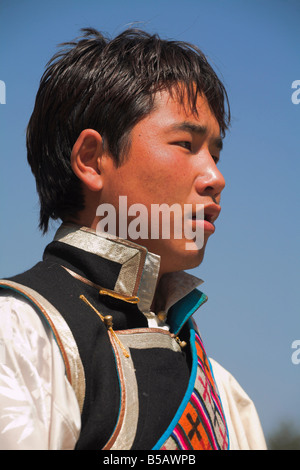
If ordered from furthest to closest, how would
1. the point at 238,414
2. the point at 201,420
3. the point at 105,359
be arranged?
the point at 238,414 → the point at 201,420 → the point at 105,359

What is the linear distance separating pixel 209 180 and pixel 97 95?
0.61 metres

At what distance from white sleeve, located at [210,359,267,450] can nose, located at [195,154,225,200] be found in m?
0.96

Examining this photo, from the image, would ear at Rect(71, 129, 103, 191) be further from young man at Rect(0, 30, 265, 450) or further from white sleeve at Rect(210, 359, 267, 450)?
white sleeve at Rect(210, 359, 267, 450)

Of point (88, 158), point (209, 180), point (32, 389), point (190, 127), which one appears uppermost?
point (190, 127)

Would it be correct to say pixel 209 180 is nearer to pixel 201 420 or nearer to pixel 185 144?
pixel 185 144

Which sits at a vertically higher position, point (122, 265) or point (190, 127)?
point (190, 127)

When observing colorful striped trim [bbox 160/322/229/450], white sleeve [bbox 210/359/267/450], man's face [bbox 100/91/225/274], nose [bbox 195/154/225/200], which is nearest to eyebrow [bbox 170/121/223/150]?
man's face [bbox 100/91/225/274]

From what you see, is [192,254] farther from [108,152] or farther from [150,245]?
[108,152]

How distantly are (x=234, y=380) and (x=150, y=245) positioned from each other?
3.15 feet

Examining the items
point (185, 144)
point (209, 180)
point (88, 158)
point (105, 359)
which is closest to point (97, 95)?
point (88, 158)

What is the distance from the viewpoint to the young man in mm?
2133

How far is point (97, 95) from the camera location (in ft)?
9.04

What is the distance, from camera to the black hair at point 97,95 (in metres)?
2.73
